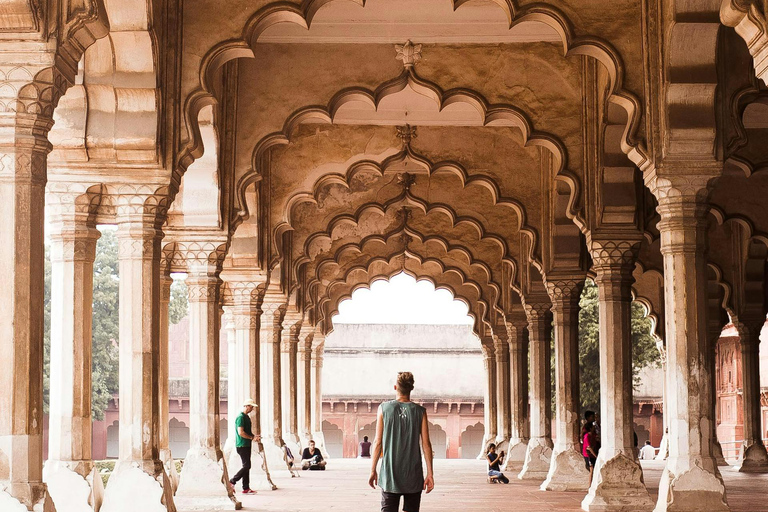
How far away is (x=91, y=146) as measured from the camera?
10891mm

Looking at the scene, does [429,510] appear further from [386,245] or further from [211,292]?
[386,245]

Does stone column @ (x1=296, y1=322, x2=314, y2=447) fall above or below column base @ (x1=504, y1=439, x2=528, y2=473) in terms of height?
above

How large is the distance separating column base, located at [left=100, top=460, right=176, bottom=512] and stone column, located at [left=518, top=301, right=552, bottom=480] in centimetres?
1138

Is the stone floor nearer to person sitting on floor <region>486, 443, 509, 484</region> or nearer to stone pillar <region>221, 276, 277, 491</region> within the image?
person sitting on floor <region>486, 443, 509, 484</region>

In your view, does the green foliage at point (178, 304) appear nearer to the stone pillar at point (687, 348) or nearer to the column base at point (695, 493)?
the stone pillar at point (687, 348)

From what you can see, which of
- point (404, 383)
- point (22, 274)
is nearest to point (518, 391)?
point (404, 383)

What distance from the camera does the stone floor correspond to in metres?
14.0

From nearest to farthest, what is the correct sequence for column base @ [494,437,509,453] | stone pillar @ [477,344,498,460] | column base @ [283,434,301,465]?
1. column base @ [283,434,301,465]
2. column base @ [494,437,509,453]
3. stone pillar @ [477,344,498,460]

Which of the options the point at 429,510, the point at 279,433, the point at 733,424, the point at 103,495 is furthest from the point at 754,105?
the point at 733,424

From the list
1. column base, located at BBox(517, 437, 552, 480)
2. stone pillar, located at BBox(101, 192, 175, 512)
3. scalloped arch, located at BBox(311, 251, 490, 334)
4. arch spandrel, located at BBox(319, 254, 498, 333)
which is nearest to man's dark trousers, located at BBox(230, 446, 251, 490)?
stone pillar, located at BBox(101, 192, 175, 512)

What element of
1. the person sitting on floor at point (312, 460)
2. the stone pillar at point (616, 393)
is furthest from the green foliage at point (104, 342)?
the stone pillar at point (616, 393)

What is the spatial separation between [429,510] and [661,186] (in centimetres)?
502

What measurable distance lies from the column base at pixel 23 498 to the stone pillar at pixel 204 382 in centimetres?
676

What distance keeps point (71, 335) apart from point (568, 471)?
8.70 meters
